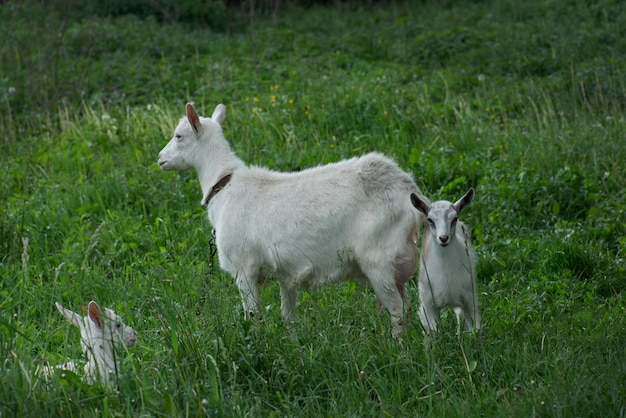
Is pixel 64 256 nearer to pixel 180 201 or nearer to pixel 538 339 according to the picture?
pixel 180 201

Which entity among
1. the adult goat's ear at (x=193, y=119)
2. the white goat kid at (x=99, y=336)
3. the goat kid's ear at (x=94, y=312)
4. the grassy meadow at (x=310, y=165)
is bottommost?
the grassy meadow at (x=310, y=165)

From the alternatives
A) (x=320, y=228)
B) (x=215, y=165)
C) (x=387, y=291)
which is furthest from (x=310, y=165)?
(x=387, y=291)

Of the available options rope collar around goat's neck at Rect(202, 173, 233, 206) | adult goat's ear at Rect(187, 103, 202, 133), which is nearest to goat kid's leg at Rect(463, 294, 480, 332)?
rope collar around goat's neck at Rect(202, 173, 233, 206)

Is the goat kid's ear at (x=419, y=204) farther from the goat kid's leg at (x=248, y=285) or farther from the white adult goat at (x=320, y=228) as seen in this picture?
the goat kid's leg at (x=248, y=285)

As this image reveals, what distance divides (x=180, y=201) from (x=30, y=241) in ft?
5.01

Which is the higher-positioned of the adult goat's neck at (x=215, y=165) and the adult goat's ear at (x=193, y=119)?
the adult goat's ear at (x=193, y=119)

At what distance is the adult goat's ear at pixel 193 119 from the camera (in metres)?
6.70

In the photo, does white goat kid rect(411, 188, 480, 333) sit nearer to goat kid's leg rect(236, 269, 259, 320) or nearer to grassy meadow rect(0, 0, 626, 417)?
grassy meadow rect(0, 0, 626, 417)

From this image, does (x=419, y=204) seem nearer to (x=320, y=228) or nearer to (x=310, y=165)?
(x=320, y=228)

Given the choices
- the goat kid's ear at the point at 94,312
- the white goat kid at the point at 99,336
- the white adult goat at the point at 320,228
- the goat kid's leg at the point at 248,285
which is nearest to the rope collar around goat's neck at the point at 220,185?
the white adult goat at the point at 320,228

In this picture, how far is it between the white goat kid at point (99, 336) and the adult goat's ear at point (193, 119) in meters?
1.99

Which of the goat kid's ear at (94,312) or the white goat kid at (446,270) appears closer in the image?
the goat kid's ear at (94,312)

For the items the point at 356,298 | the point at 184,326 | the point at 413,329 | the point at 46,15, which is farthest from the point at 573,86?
the point at 46,15

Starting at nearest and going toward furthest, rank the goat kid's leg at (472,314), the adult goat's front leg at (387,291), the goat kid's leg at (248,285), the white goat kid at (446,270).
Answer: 1. the white goat kid at (446,270)
2. the goat kid's leg at (472,314)
3. the adult goat's front leg at (387,291)
4. the goat kid's leg at (248,285)
